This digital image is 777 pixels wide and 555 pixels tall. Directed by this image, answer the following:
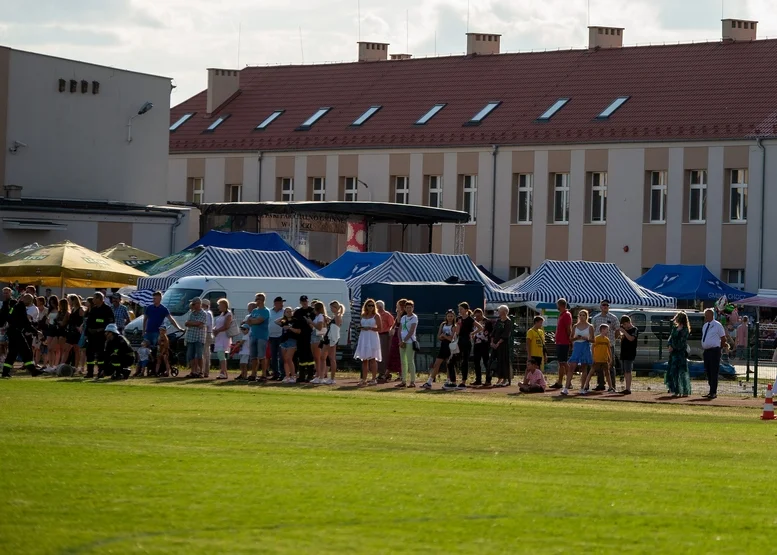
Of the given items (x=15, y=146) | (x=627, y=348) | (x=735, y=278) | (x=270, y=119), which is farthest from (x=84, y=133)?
(x=627, y=348)

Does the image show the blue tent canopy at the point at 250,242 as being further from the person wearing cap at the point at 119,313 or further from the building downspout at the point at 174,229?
the person wearing cap at the point at 119,313

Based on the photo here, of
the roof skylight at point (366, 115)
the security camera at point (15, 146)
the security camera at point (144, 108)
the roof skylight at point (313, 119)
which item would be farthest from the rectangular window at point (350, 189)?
the security camera at point (15, 146)

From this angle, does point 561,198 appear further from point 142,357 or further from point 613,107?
point 142,357

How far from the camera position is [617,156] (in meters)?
62.8

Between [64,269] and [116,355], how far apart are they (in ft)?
24.4

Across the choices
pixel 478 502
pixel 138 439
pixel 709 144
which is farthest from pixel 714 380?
pixel 709 144

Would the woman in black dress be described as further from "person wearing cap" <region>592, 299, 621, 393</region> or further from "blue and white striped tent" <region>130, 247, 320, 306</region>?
"blue and white striped tent" <region>130, 247, 320, 306</region>

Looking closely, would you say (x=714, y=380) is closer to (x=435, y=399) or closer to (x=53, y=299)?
(x=435, y=399)

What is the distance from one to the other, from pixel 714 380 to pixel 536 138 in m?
34.6

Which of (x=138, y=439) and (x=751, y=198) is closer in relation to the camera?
(x=138, y=439)

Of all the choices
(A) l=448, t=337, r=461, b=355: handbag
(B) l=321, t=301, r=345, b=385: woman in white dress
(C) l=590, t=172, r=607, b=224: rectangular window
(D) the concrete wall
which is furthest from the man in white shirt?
(C) l=590, t=172, r=607, b=224: rectangular window

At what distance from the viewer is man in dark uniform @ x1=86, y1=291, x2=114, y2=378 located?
31.2 meters

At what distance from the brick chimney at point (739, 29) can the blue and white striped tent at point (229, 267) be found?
30.6m

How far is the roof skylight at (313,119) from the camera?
72.0m
